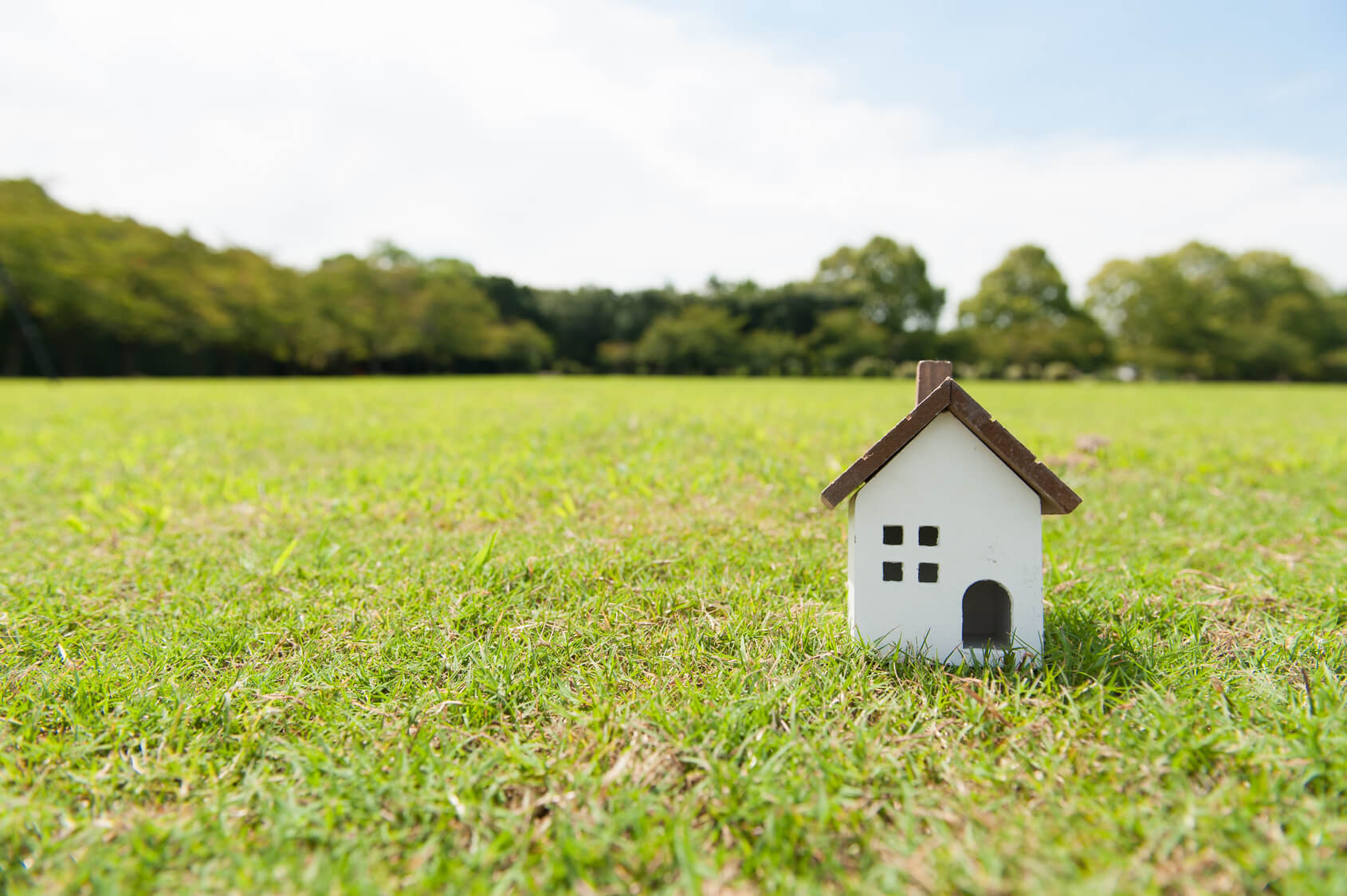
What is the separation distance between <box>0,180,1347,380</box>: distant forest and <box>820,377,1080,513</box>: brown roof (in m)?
34.3

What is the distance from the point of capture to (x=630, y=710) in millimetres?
1497

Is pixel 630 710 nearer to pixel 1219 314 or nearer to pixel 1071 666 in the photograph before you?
pixel 1071 666

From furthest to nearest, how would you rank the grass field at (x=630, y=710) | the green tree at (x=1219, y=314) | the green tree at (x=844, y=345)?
1. the green tree at (x=1219, y=314)
2. the green tree at (x=844, y=345)
3. the grass field at (x=630, y=710)

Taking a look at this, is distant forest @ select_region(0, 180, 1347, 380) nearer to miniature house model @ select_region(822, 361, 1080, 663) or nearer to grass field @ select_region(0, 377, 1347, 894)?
grass field @ select_region(0, 377, 1347, 894)

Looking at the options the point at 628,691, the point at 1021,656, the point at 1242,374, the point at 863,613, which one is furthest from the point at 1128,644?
the point at 1242,374

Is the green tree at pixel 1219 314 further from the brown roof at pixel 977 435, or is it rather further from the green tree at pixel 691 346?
the brown roof at pixel 977 435

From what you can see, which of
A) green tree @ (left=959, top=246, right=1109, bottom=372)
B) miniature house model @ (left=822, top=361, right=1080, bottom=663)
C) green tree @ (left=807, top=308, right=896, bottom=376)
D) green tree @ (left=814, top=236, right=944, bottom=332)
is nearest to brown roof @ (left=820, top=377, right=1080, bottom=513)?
miniature house model @ (left=822, top=361, right=1080, bottom=663)

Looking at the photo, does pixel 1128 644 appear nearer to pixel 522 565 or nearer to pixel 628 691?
pixel 628 691

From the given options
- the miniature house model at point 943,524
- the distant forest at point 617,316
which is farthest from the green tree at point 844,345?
the miniature house model at point 943,524

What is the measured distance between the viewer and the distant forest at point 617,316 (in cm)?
2738

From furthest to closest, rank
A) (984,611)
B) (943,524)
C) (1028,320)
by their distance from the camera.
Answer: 1. (1028,320)
2. (984,611)
3. (943,524)

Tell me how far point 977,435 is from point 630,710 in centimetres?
112

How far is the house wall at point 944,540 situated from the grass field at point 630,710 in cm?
12

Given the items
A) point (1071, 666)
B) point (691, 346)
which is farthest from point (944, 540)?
point (691, 346)
